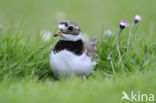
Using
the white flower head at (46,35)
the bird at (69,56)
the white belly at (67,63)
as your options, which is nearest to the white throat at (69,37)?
the bird at (69,56)

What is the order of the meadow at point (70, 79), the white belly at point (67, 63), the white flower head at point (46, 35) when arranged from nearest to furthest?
the meadow at point (70, 79) → the white belly at point (67, 63) → the white flower head at point (46, 35)

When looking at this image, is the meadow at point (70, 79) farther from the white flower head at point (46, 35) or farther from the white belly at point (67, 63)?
the white belly at point (67, 63)

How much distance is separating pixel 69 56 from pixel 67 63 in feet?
0.35

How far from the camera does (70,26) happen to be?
4.74 metres

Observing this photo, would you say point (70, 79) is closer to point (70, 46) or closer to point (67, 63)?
point (67, 63)

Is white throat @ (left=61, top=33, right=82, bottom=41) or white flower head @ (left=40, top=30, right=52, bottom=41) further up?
white throat @ (left=61, top=33, right=82, bottom=41)

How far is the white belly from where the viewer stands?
15.4ft

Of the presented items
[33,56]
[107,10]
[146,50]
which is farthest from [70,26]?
[107,10]

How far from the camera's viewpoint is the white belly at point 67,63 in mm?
4684

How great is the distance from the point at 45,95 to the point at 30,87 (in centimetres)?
42

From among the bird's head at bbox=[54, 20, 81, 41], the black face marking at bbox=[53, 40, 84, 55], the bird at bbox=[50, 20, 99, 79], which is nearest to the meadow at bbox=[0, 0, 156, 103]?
the bird at bbox=[50, 20, 99, 79]

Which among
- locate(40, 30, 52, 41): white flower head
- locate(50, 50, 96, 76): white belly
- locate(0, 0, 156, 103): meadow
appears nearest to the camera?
locate(0, 0, 156, 103): meadow

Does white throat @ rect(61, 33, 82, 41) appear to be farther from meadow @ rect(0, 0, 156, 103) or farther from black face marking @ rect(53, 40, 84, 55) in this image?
meadow @ rect(0, 0, 156, 103)

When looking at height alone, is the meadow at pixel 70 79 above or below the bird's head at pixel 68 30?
below
